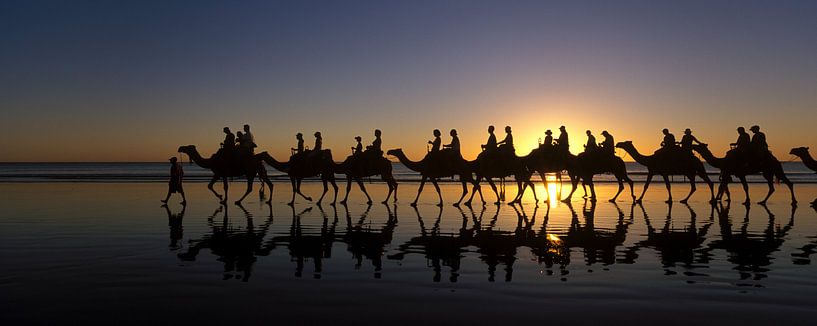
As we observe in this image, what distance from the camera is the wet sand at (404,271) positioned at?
18.7ft

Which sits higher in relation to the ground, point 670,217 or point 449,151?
point 449,151

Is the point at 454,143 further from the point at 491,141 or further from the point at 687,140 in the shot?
the point at 687,140

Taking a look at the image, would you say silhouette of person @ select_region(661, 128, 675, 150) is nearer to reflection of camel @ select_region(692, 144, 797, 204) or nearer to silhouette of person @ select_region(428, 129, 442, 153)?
reflection of camel @ select_region(692, 144, 797, 204)

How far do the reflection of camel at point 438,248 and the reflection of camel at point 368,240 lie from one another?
324 mm

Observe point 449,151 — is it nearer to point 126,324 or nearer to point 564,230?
point 564,230

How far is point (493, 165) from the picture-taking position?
22.8 m

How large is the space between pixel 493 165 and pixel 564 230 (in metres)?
9.83

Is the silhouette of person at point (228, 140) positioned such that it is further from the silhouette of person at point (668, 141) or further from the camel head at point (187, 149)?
the silhouette of person at point (668, 141)

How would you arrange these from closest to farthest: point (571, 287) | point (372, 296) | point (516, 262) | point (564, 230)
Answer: point (372, 296) → point (571, 287) → point (516, 262) → point (564, 230)

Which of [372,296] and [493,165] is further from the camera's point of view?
[493,165]

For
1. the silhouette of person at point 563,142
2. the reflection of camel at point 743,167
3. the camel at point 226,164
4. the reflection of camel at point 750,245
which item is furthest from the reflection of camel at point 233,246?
the reflection of camel at point 743,167

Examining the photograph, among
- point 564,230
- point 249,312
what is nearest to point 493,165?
point 564,230

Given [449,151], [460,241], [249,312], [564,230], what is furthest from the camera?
[449,151]

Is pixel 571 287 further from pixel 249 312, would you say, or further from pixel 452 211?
pixel 452 211
